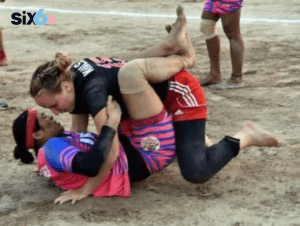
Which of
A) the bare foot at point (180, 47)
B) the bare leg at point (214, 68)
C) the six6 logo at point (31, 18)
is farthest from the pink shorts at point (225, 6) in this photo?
the six6 logo at point (31, 18)

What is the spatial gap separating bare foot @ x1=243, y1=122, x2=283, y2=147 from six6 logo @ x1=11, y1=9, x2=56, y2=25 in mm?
6226

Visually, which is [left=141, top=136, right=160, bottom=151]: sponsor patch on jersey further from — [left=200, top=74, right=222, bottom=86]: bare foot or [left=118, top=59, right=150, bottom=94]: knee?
[left=200, top=74, right=222, bottom=86]: bare foot

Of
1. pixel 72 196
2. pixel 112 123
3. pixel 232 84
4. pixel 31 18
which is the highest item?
pixel 112 123

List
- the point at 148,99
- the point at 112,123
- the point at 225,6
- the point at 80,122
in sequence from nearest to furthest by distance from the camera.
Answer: the point at 112,123 < the point at 148,99 < the point at 80,122 < the point at 225,6

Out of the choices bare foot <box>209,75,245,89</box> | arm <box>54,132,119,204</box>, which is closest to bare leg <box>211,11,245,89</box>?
bare foot <box>209,75,245,89</box>

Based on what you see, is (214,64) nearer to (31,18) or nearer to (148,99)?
(148,99)

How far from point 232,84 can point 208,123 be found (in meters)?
1.15

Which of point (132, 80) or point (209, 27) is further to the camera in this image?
point (209, 27)


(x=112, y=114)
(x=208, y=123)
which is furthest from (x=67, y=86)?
(x=208, y=123)

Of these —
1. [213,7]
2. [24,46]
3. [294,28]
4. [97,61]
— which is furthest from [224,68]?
[97,61]

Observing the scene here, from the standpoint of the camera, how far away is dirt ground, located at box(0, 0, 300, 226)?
391 centimetres

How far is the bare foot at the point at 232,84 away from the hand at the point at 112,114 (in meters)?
2.73

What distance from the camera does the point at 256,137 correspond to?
443 centimetres

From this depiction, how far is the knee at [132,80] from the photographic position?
13.1 ft
